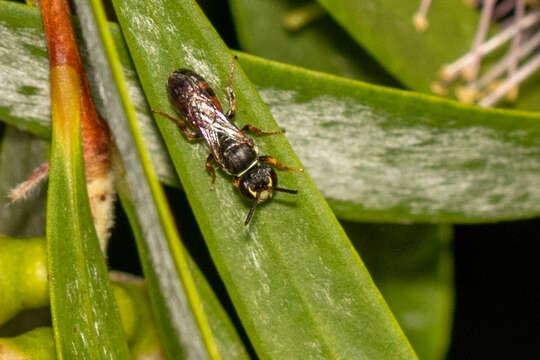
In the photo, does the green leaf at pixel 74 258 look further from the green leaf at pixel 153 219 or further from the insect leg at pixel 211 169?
the insect leg at pixel 211 169

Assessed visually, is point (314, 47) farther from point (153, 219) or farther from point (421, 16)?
point (153, 219)

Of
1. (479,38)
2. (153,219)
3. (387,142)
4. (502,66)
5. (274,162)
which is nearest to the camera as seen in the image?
(153,219)

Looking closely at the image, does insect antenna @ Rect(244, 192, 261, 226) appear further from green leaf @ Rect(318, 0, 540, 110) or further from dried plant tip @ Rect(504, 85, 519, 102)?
dried plant tip @ Rect(504, 85, 519, 102)

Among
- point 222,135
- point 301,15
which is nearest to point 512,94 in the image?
point 301,15

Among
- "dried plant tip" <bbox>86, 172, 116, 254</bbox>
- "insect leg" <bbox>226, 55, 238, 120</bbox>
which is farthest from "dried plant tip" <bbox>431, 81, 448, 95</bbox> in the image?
"dried plant tip" <bbox>86, 172, 116, 254</bbox>

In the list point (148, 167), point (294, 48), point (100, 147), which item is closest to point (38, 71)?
point (100, 147)

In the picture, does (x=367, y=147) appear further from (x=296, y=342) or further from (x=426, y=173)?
(x=296, y=342)
